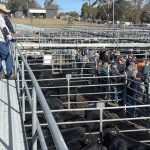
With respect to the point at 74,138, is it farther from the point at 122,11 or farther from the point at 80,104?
the point at 122,11

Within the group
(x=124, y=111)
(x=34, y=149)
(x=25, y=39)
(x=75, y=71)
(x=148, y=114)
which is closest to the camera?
(x=34, y=149)

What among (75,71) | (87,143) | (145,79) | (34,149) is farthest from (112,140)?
(75,71)

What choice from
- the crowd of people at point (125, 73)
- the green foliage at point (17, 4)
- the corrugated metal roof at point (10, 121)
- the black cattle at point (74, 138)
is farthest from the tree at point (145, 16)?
the black cattle at point (74, 138)

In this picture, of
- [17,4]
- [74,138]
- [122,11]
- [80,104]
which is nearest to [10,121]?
[74,138]

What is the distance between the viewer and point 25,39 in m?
23.6

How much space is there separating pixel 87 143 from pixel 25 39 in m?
17.6

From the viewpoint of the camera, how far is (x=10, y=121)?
5.68m

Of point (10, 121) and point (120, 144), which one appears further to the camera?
point (120, 144)

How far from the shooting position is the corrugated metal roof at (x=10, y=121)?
190 inches

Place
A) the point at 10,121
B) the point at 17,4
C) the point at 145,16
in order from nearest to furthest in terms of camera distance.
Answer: the point at 10,121, the point at 145,16, the point at 17,4

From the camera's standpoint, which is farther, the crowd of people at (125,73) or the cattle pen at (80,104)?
the crowd of people at (125,73)

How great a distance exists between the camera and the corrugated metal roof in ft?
15.8

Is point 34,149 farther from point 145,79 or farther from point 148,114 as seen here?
point 145,79

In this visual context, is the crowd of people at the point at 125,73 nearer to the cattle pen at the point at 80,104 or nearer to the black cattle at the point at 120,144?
the cattle pen at the point at 80,104
